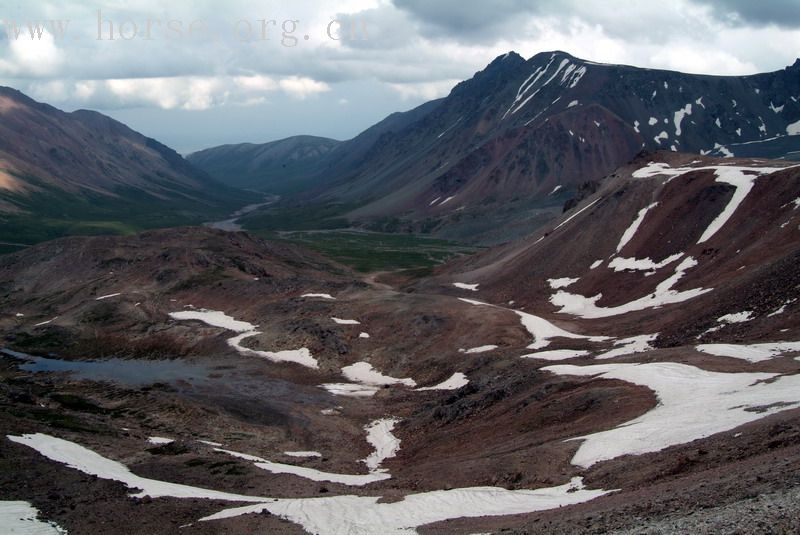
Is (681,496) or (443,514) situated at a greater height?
(681,496)

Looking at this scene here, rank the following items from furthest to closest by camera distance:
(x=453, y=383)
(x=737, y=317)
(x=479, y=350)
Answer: (x=479, y=350)
(x=453, y=383)
(x=737, y=317)

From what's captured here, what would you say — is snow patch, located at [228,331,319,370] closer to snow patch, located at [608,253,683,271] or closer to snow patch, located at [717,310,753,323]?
snow patch, located at [717,310,753,323]

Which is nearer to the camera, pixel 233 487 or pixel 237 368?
pixel 233 487

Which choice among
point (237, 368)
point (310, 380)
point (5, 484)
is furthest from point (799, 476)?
point (237, 368)

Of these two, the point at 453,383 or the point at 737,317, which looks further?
the point at 453,383

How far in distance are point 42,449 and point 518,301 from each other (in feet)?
218

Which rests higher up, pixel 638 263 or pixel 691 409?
pixel 638 263

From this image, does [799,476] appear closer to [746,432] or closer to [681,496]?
[681,496]

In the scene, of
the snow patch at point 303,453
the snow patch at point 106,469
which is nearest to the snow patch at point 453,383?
the snow patch at point 303,453

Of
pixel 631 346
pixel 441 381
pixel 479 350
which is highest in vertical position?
pixel 631 346

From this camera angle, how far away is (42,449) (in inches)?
1567

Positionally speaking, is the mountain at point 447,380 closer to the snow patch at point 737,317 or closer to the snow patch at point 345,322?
the snow patch at point 737,317

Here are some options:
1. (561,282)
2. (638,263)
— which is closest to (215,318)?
(561,282)

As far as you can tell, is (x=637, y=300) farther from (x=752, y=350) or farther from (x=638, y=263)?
(x=752, y=350)
